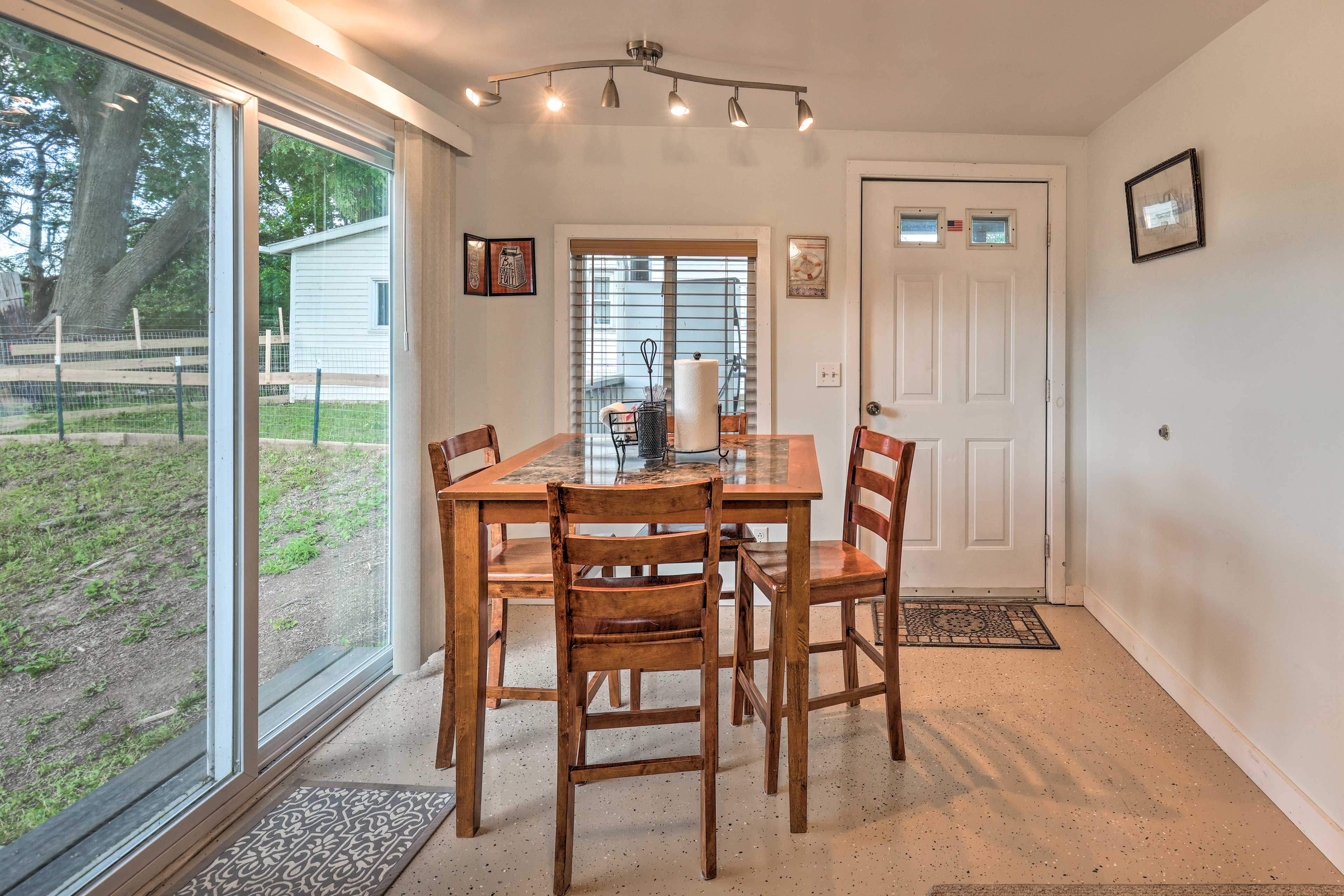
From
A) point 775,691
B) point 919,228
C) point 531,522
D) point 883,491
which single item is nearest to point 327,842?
point 531,522

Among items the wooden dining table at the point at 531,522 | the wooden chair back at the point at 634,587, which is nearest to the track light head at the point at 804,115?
the wooden dining table at the point at 531,522

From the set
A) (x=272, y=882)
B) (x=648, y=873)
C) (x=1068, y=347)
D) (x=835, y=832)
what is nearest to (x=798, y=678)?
(x=835, y=832)

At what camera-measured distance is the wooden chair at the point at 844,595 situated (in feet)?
6.12

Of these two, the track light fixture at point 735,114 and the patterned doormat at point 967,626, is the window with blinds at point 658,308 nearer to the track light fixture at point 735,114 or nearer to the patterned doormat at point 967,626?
the track light fixture at point 735,114

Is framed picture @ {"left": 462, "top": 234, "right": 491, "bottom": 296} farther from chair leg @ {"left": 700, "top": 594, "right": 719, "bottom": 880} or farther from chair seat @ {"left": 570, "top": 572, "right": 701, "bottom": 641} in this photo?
chair leg @ {"left": 700, "top": 594, "right": 719, "bottom": 880}

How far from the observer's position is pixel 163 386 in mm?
1735

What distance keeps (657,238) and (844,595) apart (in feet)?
6.84

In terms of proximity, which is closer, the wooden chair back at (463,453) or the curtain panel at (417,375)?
the wooden chair back at (463,453)

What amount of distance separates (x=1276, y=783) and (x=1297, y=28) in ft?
6.98

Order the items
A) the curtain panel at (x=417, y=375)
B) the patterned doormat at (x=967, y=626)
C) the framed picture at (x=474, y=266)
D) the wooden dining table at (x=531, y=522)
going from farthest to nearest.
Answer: the framed picture at (x=474, y=266), the patterned doormat at (x=967, y=626), the curtain panel at (x=417, y=375), the wooden dining table at (x=531, y=522)

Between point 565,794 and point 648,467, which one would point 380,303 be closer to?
point 648,467

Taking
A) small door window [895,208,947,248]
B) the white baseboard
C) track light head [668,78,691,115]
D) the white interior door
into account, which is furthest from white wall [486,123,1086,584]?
track light head [668,78,691,115]

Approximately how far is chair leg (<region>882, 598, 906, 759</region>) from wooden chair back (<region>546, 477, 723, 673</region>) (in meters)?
0.75

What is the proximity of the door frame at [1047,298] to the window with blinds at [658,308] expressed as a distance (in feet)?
1.58
